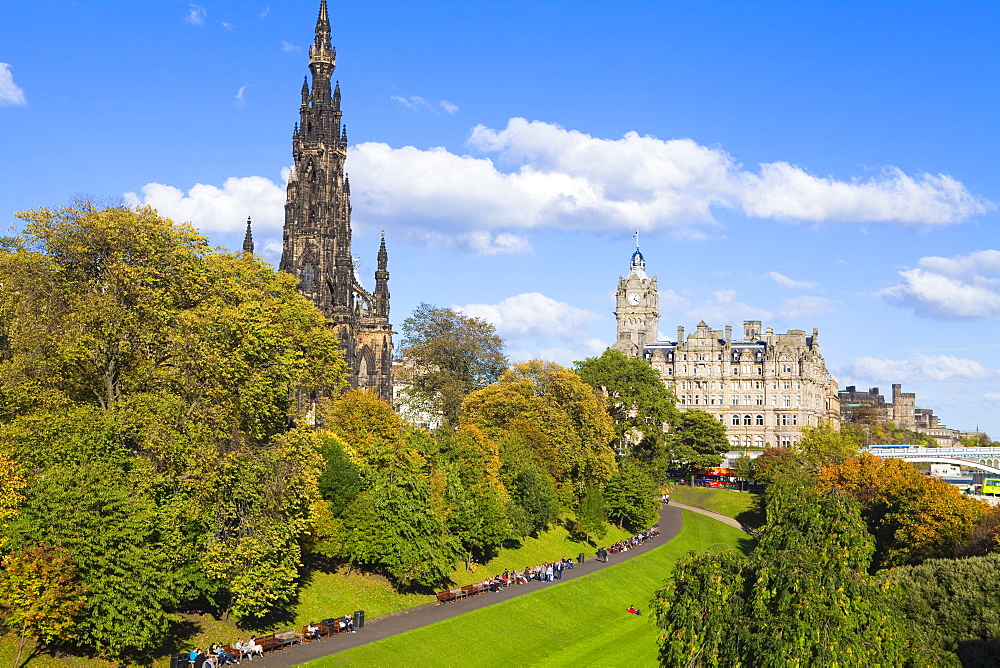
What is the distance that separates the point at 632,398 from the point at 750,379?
44624 mm

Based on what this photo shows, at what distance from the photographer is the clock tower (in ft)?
582

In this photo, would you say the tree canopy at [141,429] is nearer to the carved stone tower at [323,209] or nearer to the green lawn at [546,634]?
the green lawn at [546,634]

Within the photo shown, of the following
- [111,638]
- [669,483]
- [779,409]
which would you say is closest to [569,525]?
[669,483]

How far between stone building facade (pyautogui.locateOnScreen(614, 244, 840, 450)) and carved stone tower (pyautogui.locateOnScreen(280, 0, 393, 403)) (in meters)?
65.7

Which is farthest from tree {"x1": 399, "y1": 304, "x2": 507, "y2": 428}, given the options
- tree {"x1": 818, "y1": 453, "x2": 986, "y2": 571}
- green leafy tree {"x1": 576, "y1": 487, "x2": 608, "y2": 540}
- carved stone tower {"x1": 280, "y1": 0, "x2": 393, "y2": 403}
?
tree {"x1": 818, "y1": 453, "x2": 986, "y2": 571}

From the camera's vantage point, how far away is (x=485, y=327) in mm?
105625

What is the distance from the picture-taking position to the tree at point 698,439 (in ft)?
393

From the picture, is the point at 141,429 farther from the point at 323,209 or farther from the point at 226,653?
the point at 323,209

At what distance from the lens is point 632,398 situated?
118188 mm

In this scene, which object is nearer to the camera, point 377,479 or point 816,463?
point 377,479

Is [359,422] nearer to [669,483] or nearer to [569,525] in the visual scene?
[569,525]

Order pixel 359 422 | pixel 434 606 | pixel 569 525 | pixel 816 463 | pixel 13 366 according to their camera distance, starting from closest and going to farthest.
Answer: pixel 13 366, pixel 434 606, pixel 359 422, pixel 569 525, pixel 816 463

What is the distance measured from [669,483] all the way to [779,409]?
4254 centimetres

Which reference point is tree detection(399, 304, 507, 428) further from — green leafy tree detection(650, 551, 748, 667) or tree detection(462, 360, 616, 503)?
green leafy tree detection(650, 551, 748, 667)
